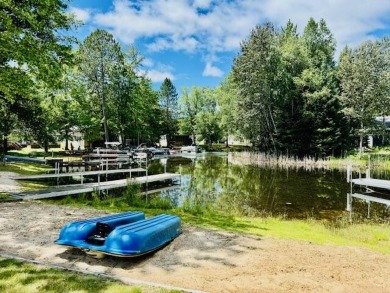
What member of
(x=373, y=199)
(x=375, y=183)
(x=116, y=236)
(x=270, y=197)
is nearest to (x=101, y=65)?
(x=270, y=197)

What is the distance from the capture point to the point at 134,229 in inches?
246

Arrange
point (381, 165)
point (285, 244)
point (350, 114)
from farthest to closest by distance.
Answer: point (350, 114) < point (381, 165) < point (285, 244)

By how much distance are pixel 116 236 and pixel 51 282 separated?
1.42 meters

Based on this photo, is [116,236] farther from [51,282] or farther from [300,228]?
[300,228]

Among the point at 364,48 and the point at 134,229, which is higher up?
the point at 364,48

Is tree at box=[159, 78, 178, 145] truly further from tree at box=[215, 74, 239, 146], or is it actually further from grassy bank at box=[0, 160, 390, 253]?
grassy bank at box=[0, 160, 390, 253]

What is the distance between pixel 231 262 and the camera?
600cm

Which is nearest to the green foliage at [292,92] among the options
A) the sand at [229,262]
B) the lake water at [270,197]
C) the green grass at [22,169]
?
the lake water at [270,197]

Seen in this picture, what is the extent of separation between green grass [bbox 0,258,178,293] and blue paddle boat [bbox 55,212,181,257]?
0.80 metres


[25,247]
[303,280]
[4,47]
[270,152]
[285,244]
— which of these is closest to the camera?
[303,280]

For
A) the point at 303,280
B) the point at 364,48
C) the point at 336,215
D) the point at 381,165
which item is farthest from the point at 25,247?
the point at 364,48

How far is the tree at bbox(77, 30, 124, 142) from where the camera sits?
40.4m

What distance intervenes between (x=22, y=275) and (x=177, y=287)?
237cm

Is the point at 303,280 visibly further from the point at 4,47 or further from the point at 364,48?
the point at 364,48
